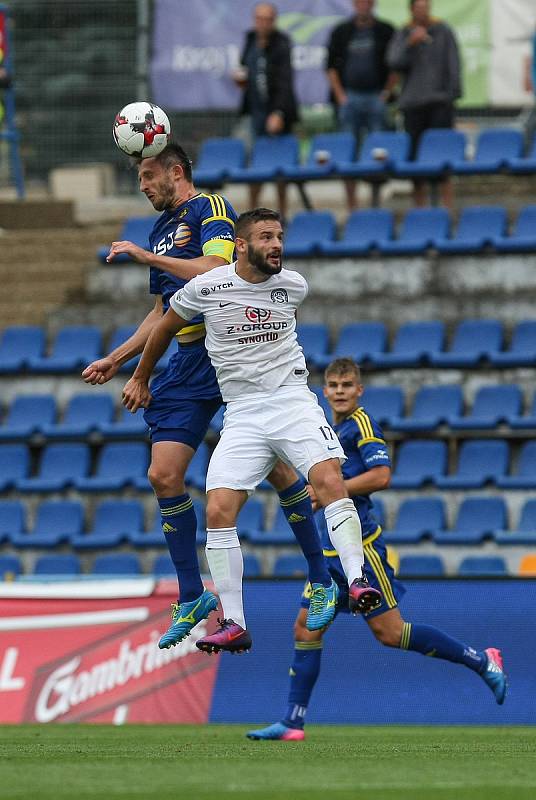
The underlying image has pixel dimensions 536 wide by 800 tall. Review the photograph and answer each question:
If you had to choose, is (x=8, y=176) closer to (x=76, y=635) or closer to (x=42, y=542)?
(x=42, y=542)

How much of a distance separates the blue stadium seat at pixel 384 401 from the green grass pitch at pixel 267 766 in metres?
5.72

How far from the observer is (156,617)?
1182 centimetres

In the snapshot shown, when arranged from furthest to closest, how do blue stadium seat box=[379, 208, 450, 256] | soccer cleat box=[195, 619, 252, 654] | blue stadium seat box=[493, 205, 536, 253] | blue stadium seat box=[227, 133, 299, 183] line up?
blue stadium seat box=[227, 133, 299, 183], blue stadium seat box=[379, 208, 450, 256], blue stadium seat box=[493, 205, 536, 253], soccer cleat box=[195, 619, 252, 654]

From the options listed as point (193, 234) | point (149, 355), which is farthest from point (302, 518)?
point (193, 234)

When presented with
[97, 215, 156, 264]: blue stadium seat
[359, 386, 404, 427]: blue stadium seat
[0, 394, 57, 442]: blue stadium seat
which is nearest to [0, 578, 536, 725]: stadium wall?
[359, 386, 404, 427]: blue stadium seat

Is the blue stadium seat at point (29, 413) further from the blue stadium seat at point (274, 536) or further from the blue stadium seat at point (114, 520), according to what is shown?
the blue stadium seat at point (274, 536)

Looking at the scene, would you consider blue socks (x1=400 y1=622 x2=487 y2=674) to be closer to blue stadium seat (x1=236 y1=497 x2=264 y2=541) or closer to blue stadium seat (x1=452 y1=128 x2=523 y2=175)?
blue stadium seat (x1=236 y1=497 x2=264 y2=541)

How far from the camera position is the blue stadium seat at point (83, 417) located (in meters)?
16.2

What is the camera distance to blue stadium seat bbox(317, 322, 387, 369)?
16.0 metres

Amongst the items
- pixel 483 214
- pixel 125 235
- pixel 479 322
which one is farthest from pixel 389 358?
pixel 125 235

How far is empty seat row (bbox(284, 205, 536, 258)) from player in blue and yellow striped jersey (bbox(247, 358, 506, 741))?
276 inches

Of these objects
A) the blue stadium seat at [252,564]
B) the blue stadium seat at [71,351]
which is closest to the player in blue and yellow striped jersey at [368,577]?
the blue stadium seat at [252,564]

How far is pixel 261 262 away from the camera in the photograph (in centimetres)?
834

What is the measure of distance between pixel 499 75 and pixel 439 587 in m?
8.67
